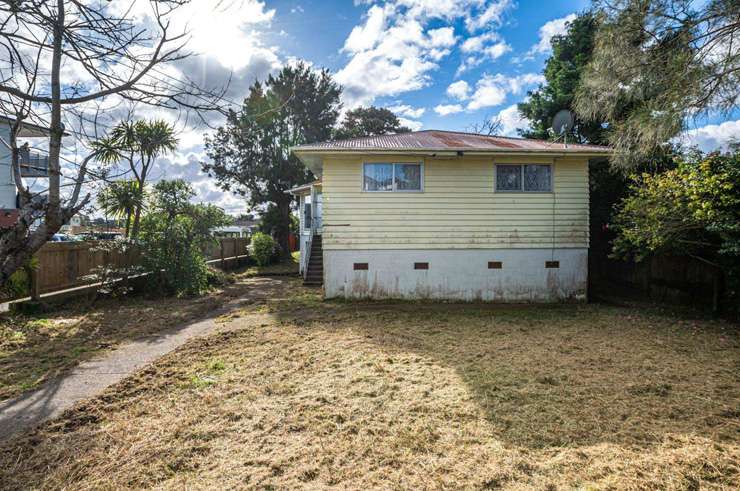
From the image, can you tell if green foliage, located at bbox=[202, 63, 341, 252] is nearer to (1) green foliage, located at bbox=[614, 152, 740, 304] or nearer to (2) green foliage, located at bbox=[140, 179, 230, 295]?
(2) green foliage, located at bbox=[140, 179, 230, 295]

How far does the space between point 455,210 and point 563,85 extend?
8.59m

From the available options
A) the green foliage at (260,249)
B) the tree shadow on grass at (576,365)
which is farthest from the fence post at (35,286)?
the green foliage at (260,249)

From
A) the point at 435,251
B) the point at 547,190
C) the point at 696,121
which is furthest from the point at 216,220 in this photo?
the point at 696,121

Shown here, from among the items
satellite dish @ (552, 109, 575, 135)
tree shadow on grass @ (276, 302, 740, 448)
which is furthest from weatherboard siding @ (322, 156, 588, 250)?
tree shadow on grass @ (276, 302, 740, 448)

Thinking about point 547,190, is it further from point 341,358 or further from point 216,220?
point 216,220

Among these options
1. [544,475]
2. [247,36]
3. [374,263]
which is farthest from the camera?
[374,263]

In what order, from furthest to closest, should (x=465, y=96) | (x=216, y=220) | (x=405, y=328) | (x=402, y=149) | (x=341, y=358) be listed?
(x=465, y=96) → (x=216, y=220) → (x=402, y=149) → (x=405, y=328) → (x=341, y=358)

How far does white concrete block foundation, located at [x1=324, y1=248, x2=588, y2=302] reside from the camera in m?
8.84

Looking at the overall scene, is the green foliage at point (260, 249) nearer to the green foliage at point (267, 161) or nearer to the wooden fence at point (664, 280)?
the green foliage at point (267, 161)

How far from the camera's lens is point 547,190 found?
350 inches

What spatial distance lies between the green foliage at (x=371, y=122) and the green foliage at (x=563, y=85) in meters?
12.8

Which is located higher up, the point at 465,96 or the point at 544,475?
the point at 465,96

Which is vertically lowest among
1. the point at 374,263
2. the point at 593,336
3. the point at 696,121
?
the point at 593,336

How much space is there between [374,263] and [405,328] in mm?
2638
